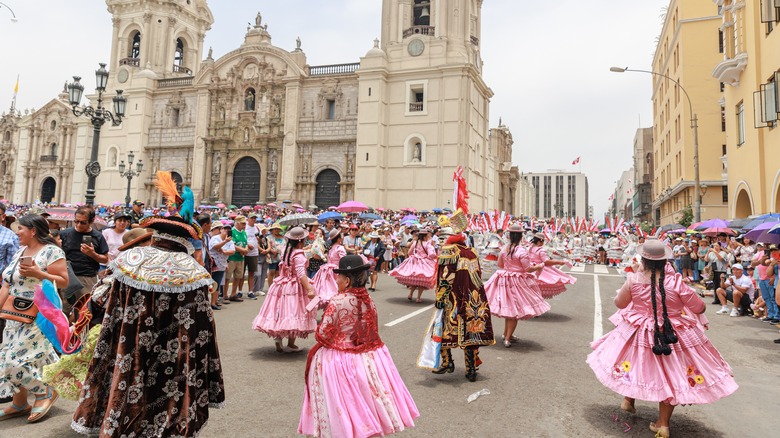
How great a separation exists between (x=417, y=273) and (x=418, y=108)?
2383cm

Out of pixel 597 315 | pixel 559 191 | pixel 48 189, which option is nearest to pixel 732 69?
pixel 597 315

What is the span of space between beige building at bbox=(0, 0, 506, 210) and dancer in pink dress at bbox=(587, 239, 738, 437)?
88.6 ft

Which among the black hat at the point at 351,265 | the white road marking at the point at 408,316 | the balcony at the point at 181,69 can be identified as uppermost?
the balcony at the point at 181,69

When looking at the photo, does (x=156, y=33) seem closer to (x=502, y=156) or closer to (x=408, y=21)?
(x=408, y=21)

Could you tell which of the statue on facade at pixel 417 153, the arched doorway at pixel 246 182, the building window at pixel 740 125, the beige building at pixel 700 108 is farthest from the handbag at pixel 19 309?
the arched doorway at pixel 246 182

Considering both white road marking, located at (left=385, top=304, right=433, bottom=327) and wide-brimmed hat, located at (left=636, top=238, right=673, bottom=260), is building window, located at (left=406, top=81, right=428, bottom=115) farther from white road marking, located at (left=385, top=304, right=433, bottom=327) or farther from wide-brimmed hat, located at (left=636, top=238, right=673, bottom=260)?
wide-brimmed hat, located at (left=636, top=238, right=673, bottom=260)

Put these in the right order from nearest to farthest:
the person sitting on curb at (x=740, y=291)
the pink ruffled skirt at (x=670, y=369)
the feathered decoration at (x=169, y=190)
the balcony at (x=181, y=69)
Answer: the feathered decoration at (x=169, y=190)
the pink ruffled skirt at (x=670, y=369)
the person sitting on curb at (x=740, y=291)
the balcony at (x=181, y=69)

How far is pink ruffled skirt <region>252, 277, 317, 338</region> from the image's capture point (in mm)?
6328

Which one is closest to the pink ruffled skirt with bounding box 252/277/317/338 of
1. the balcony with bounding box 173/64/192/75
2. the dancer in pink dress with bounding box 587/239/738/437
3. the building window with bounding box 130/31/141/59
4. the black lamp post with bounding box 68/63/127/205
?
the dancer in pink dress with bounding box 587/239/738/437

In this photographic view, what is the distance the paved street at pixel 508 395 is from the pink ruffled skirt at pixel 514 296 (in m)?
0.52

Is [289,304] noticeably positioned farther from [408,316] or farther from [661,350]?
[661,350]

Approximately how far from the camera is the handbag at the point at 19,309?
4195 millimetres

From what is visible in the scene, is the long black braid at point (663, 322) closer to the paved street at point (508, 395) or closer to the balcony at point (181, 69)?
the paved street at point (508, 395)

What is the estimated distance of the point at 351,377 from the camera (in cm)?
323
